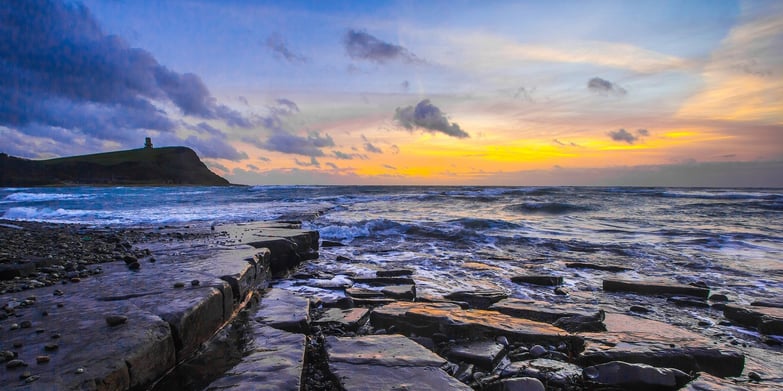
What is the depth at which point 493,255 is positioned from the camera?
816 cm

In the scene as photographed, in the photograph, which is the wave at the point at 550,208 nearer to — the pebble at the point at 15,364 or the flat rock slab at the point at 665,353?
the flat rock slab at the point at 665,353

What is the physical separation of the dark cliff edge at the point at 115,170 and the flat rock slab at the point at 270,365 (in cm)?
9420

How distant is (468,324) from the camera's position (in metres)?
3.29

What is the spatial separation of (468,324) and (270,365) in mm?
1627

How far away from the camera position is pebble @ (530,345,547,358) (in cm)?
296

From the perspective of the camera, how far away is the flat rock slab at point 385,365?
7.54ft

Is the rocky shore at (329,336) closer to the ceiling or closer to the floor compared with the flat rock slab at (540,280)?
closer to the ceiling

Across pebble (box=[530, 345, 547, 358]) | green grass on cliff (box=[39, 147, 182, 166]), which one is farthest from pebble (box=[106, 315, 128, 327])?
green grass on cliff (box=[39, 147, 182, 166])

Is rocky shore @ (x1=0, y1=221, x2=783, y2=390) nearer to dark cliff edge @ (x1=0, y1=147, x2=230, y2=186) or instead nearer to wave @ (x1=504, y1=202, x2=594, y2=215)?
wave @ (x1=504, y1=202, x2=594, y2=215)

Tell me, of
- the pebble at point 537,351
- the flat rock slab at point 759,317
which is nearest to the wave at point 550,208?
the flat rock slab at point 759,317

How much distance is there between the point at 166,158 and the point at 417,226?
10488cm

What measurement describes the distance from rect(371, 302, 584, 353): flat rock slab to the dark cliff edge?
9414 cm

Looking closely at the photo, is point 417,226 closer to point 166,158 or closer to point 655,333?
point 655,333

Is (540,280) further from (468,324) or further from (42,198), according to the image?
(42,198)
